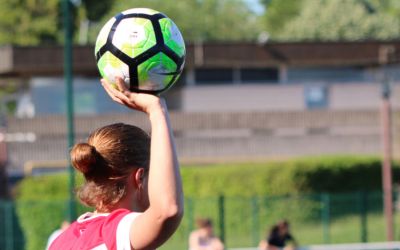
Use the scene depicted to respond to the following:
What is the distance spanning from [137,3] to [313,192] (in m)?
48.5

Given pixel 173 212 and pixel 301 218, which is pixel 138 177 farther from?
pixel 301 218

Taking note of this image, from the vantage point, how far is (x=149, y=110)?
3061 mm

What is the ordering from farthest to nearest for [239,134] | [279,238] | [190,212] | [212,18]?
[212,18], [239,134], [190,212], [279,238]

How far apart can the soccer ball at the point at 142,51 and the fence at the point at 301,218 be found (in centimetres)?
2019

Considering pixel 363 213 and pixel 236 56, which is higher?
pixel 236 56

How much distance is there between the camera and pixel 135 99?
10.4ft

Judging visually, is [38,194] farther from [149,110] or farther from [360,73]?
[149,110]

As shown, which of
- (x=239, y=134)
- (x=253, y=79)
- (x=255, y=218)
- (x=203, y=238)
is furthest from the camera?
(x=253, y=79)

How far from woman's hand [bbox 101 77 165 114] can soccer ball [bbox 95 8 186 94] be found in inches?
1.8

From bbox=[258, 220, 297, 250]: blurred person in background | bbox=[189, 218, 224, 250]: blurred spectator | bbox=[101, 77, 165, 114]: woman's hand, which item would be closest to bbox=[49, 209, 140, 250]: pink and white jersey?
bbox=[101, 77, 165, 114]: woman's hand

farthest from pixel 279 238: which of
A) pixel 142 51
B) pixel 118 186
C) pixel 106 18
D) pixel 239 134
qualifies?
pixel 106 18

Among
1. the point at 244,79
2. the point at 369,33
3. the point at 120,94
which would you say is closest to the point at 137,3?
the point at 369,33

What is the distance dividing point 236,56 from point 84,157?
105 ft

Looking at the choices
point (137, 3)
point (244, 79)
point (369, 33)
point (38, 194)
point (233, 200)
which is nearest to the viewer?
point (233, 200)
